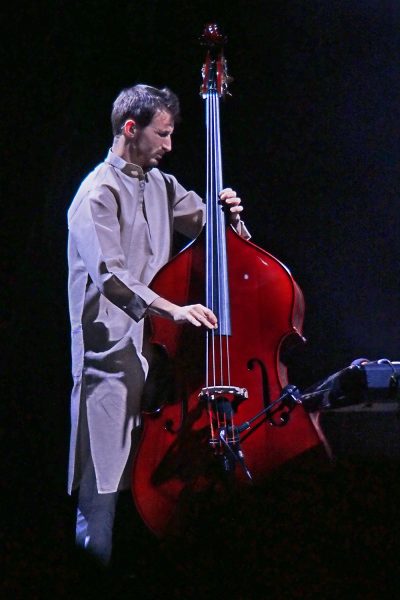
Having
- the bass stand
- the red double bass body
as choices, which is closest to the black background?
the red double bass body

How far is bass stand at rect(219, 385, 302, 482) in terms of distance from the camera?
1.37m

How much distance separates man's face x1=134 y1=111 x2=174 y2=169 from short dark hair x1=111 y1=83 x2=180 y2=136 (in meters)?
0.02

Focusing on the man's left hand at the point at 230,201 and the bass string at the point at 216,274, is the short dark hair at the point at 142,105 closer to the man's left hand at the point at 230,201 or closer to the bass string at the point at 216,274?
the bass string at the point at 216,274

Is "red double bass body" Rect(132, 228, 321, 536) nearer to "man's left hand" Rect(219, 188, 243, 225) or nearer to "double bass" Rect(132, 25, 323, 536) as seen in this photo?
"double bass" Rect(132, 25, 323, 536)

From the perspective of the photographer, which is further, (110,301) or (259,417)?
(110,301)

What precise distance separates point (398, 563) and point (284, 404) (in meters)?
0.37

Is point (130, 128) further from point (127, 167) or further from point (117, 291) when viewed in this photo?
point (117, 291)

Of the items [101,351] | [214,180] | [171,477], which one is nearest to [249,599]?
[171,477]

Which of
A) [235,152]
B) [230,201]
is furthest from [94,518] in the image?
[235,152]

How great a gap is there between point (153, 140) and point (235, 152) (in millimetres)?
451

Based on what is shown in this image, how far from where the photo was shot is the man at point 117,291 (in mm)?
1549

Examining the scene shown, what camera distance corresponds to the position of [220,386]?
1425 mm

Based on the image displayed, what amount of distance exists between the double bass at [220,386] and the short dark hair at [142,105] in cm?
37

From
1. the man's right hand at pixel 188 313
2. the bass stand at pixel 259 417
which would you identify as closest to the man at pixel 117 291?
the man's right hand at pixel 188 313
